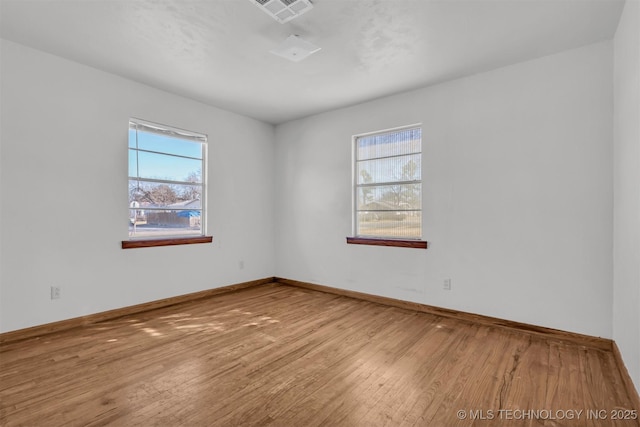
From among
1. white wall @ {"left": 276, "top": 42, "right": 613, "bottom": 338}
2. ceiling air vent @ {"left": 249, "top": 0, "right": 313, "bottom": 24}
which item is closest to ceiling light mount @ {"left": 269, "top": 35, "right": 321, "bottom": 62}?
ceiling air vent @ {"left": 249, "top": 0, "right": 313, "bottom": 24}

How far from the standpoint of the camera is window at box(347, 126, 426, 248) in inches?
157

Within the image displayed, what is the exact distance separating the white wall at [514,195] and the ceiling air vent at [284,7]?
2070 mm

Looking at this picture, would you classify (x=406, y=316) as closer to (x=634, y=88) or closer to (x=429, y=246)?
(x=429, y=246)

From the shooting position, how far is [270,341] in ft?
9.46

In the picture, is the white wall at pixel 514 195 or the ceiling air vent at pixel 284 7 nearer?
the ceiling air vent at pixel 284 7

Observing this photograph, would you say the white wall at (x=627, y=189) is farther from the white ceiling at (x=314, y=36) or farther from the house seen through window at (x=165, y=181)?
the house seen through window at (x=165, y=181)

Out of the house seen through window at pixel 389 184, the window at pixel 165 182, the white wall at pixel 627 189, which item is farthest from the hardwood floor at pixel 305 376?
the house seen through window at pixel 389 184

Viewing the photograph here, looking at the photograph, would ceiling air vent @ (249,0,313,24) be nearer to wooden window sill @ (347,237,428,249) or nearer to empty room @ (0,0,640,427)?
empty room @ (0,0,640,427)

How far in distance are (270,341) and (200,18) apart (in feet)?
9.09

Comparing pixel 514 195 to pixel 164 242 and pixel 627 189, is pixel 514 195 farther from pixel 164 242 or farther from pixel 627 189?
pixel 164 242

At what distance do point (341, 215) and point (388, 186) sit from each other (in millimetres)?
825

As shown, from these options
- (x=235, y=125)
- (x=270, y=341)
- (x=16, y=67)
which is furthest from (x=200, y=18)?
(x=270, y=341)

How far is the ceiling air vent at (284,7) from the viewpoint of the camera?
222cm

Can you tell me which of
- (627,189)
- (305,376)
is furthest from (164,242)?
(627,189)
